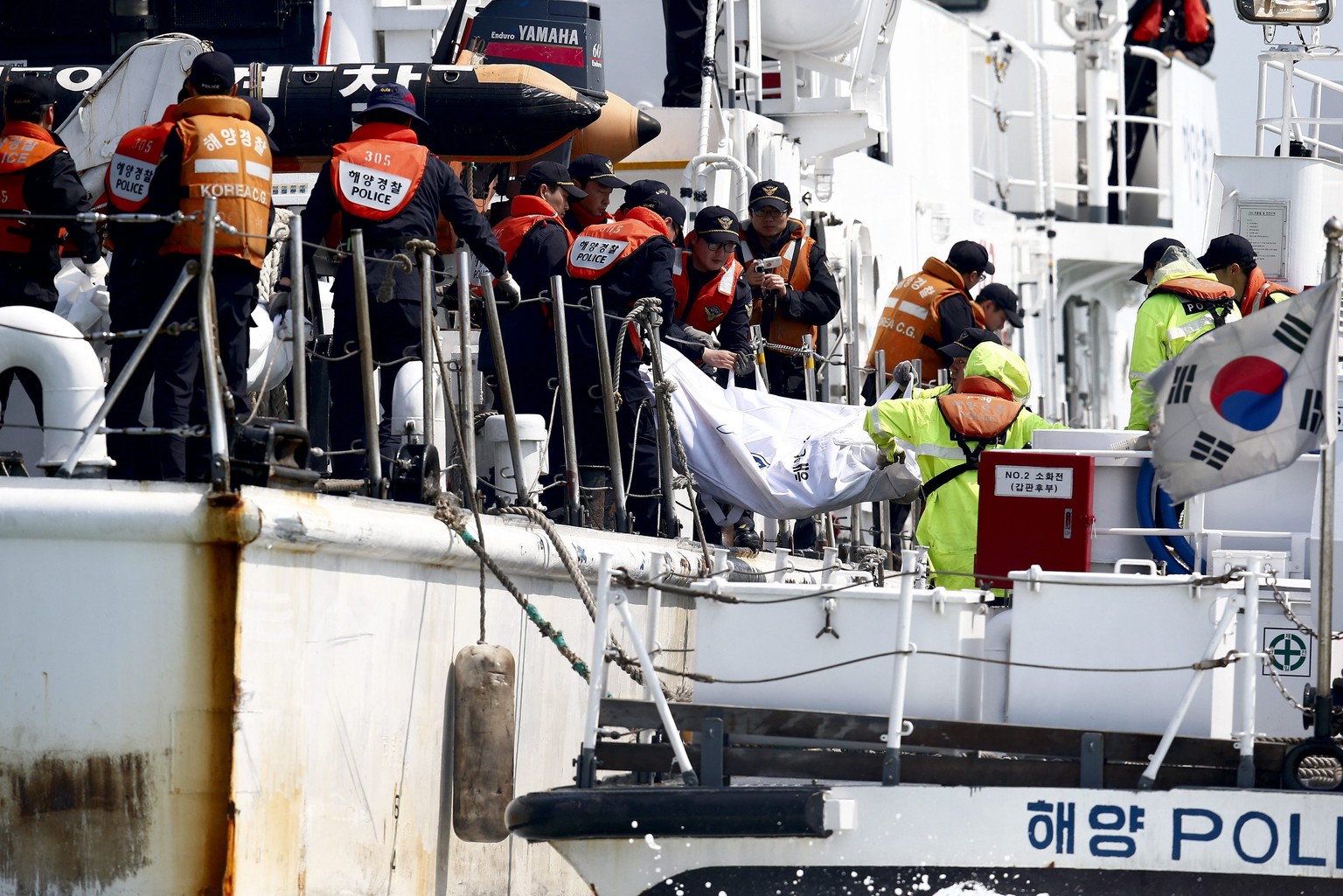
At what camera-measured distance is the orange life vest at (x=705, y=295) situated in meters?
9.38

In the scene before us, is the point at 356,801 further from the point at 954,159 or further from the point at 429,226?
the point at 954,159

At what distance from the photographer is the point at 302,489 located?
5793mm

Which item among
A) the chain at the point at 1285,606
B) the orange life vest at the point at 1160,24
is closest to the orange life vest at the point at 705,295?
the chain at the point at 1285,606

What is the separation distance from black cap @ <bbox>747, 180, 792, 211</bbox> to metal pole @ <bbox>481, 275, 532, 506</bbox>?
10.2 ft

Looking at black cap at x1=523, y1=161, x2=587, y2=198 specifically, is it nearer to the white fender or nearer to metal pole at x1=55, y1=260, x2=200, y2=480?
the white fender

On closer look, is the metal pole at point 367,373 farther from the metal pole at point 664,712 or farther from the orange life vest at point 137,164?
the orange life vest at point 137,164

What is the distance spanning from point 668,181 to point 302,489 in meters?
6.07

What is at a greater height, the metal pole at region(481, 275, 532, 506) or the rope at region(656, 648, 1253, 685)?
the metal pole at region(481, 275, 532, 506)

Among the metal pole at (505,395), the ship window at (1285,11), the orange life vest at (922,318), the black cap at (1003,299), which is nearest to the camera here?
the metal pole at (505,395)

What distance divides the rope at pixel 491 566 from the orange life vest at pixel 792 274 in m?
3.92

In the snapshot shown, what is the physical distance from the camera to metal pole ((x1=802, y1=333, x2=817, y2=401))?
396 inches

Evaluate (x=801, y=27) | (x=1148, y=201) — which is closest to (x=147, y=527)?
(x=801, y=27)

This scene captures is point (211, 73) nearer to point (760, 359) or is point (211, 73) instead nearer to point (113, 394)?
point (113, 394)

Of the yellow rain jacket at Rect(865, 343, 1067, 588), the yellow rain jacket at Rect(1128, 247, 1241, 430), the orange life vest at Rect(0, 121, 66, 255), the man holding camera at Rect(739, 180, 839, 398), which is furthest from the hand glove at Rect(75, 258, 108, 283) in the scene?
the yellow rain jacket at Rect(1128, 247, 1241, 430)
